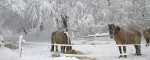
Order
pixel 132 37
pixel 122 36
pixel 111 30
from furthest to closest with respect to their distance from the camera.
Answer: pixel 132 37, pixel 122 36, pixel 111 30

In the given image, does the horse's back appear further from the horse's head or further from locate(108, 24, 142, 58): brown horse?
the horse's head

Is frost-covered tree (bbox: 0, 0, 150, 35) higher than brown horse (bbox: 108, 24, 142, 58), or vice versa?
frost-covered tree (bbox: 0, 0, 150, 35)

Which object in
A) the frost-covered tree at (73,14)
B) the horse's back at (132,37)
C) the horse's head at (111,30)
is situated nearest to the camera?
the horse's head at (111,30)

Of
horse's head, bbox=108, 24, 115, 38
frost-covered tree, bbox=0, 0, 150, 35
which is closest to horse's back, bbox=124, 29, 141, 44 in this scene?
horse's head, bbox=108, 24, 115, 38

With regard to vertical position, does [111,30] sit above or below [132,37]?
above

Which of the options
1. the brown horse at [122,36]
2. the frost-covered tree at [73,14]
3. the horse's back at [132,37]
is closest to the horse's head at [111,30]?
the brown horse at [122,36]

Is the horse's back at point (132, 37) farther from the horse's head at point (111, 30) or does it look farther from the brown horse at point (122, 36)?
the horse's head at point (111, 30)

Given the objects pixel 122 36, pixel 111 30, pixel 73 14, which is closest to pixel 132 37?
pixel 122 36

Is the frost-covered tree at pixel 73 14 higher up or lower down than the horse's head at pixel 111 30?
higher up

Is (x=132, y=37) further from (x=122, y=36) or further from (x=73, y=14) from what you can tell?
(x=73, y=14)

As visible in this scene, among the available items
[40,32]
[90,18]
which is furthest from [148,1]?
[40,32]

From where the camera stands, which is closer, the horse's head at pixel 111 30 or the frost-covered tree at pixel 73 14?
the horse's head at pixel 111 30

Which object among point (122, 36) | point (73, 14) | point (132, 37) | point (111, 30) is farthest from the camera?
point (73, 14)

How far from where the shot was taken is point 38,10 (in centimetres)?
1933
